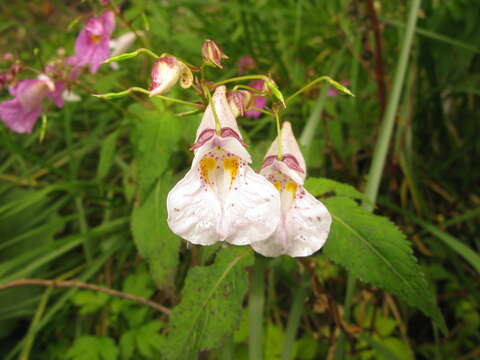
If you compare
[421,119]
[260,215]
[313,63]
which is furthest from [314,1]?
[260,215]

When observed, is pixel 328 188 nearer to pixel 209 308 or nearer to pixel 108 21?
pixel 209 308

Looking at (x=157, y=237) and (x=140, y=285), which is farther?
(x=140, y=285)

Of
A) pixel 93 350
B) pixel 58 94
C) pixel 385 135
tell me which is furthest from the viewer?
pixel 58 94

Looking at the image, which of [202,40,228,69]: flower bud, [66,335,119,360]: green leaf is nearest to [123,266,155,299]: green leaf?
[66,335,119,360]: green leaf

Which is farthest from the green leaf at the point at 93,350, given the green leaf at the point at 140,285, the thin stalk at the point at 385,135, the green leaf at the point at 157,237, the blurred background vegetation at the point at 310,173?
the thin stalk at the point at 385,135

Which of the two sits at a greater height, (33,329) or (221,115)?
(221,115)

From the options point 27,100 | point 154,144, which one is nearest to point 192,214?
point 154,144
